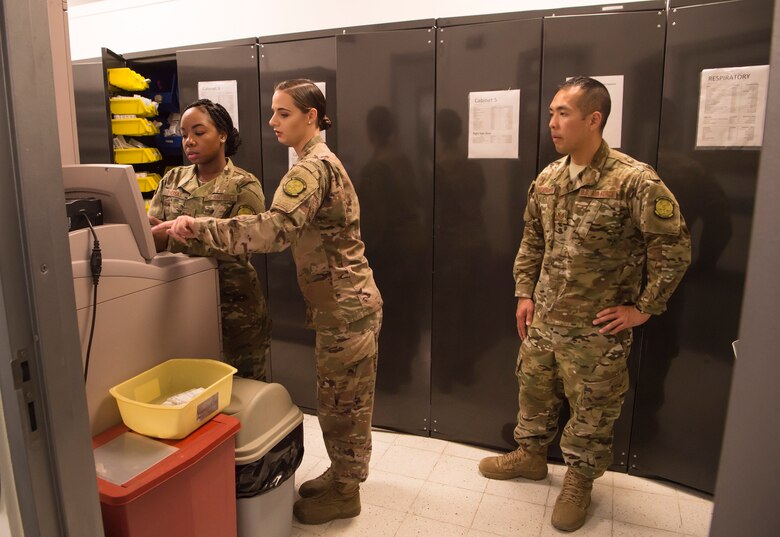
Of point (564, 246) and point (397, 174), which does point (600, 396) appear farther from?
point (397, 174)

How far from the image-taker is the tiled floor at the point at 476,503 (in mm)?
2199

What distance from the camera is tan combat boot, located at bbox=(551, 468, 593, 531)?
220 centimetres

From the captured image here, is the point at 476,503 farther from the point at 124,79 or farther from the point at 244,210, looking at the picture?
the point at 124,79

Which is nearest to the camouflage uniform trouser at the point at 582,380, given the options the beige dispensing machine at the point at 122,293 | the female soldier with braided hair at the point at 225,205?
the female soldier with braided hair at the point at 225,205

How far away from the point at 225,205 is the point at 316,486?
4.11 ft

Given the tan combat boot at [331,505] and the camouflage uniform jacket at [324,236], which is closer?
the camouflage uniform jacket at [324,236]

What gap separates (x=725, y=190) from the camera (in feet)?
7.18

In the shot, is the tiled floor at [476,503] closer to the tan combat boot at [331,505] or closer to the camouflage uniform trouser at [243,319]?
the tan combat boot at [331,505]

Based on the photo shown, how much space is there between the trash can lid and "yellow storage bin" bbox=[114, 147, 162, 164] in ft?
7.38

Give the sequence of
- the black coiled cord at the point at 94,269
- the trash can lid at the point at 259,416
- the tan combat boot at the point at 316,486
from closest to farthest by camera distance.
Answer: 1. the black coiled cord at the point at 94,269
2. the trash can lid at the point at 259,416
3. the tan combat boot at the point at 316,486

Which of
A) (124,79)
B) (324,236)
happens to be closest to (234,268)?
(324,236)

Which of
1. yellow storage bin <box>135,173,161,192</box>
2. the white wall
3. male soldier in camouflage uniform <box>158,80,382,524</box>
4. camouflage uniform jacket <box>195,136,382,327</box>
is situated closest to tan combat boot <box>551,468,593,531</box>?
male soldier in camouflage uniform <box>158,80,382,524</box>

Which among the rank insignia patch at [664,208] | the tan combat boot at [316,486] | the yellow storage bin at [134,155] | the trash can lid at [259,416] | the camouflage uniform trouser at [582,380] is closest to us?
the trash can lid at [259,416]

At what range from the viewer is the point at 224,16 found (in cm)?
374
